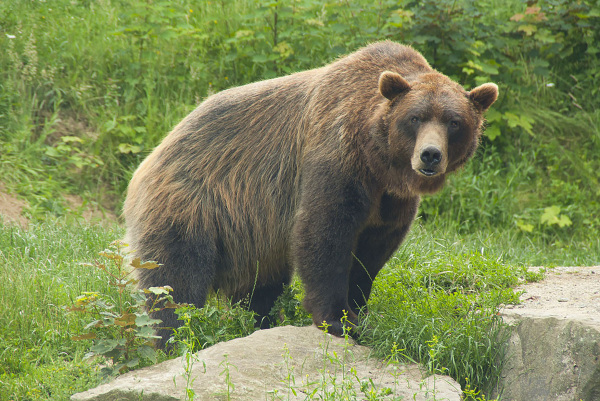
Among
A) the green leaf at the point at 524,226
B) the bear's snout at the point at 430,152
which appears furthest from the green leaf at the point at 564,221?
the bear's snout at the point at 430,152

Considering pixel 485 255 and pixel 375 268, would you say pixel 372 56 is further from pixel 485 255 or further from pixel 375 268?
pixel 485 255

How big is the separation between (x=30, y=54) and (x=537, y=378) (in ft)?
23.2

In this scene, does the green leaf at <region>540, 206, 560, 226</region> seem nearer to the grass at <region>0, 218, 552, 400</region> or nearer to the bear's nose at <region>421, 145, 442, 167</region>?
the grass at <region>0, 218, 552, 400</region>

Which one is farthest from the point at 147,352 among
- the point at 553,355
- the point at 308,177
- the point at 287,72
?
the point at 287,72

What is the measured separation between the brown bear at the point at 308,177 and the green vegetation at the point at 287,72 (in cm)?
186

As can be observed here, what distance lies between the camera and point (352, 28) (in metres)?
9.04

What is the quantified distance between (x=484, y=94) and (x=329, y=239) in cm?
142

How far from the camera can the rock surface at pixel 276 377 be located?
3.35 metres

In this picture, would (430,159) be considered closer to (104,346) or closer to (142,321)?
(142,321)

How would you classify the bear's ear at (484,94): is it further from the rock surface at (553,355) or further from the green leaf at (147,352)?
the green leaf at (147,352)

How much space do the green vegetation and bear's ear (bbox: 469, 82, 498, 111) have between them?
81.8 inches

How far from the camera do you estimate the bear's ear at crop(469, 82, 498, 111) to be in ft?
14.7

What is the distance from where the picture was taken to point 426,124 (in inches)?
167

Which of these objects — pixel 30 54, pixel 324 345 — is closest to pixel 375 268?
pixel 324 345
